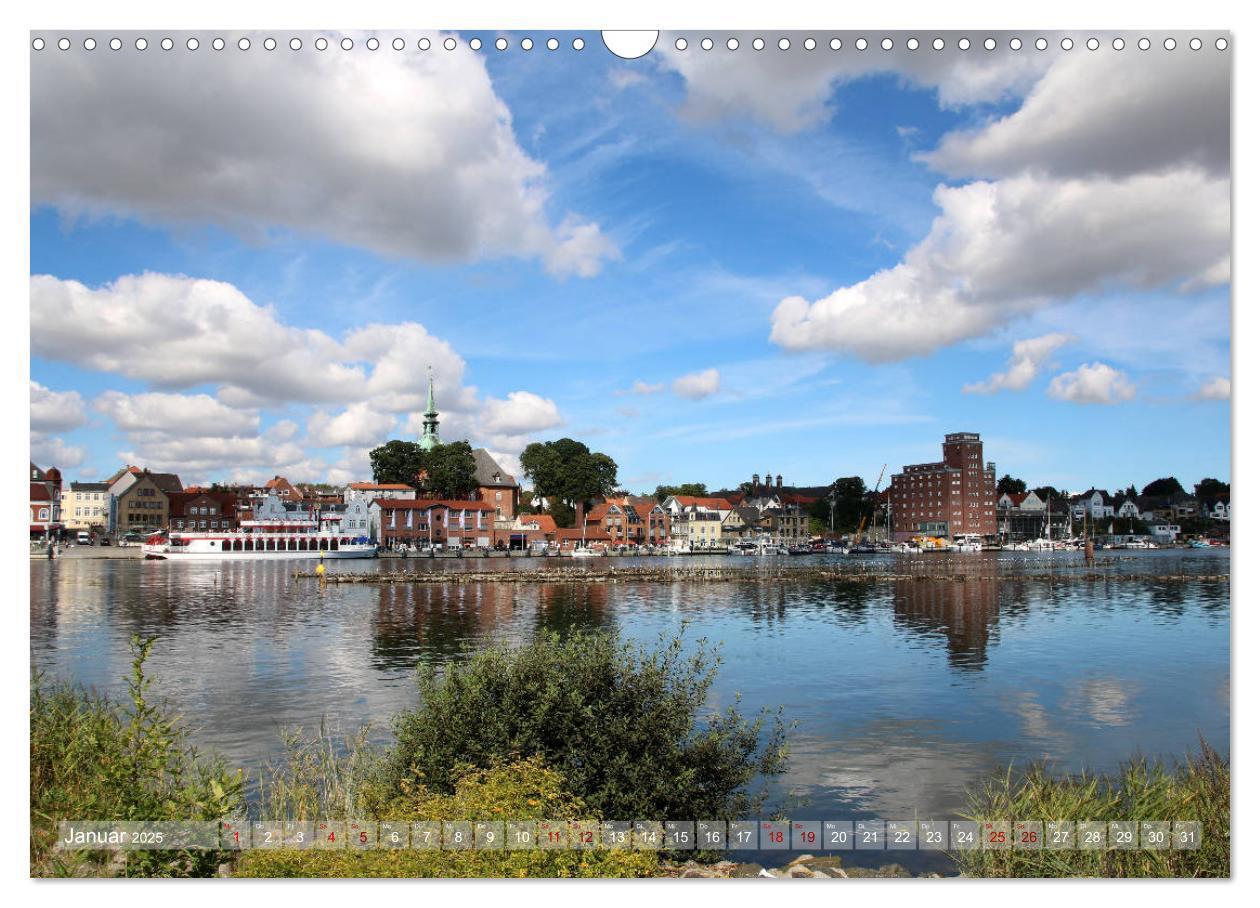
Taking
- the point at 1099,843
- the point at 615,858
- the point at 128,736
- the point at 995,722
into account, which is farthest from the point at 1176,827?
the point at 995,722

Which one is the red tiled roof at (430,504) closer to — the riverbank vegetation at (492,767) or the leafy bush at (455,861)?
the riverbank vegetation at (492,767)

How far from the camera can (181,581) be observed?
41219 mm

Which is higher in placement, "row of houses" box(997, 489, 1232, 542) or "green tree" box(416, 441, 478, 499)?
"green tree" box(416, 441, 478, 499)

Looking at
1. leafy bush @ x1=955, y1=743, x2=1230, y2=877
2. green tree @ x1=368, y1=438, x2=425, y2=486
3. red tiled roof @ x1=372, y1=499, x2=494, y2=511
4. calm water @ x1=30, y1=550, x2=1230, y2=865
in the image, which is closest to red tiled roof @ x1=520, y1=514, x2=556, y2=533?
red tiled roof @ x1=372, y1=499, x2=494, y2=511

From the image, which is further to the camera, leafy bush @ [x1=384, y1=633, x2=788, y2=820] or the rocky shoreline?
leafy bush @ [x1=384, y1=633, x2=788, y2=820]

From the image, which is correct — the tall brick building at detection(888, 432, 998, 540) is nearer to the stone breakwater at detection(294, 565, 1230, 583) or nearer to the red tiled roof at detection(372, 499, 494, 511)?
the stone breakwater at detection(294, 565, 1230, 583)

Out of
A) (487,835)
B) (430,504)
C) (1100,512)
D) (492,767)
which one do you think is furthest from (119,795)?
(430,504)

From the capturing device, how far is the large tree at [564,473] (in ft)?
148

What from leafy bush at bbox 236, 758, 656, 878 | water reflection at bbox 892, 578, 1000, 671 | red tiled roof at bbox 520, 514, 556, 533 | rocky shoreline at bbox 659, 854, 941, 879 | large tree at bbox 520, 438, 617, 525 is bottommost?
water reflection at bbox 892, 578, 1000, 671

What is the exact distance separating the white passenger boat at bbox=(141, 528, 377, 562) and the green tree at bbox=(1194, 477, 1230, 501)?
47835mm

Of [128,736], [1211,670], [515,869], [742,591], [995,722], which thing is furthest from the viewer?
[742,591]

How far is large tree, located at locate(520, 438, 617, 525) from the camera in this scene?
148 feet
